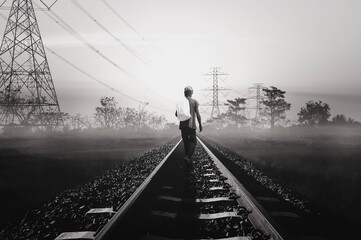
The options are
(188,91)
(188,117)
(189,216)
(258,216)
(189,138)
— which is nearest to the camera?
(258,216)

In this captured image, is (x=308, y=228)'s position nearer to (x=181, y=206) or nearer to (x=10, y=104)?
(x=181, y=206)

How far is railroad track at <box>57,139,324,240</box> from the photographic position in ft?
9.84

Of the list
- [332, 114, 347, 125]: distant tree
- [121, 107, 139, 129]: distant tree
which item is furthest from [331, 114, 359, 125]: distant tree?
[121, 107, 139, 129]: distant tree

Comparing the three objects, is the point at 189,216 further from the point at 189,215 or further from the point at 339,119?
the point at 339,119

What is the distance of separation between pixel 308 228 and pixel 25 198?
16.3 feet

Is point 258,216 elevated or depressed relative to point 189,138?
depressed

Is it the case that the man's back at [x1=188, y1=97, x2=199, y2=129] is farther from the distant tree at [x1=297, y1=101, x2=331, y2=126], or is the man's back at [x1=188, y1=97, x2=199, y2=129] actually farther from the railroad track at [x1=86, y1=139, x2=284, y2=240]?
the distant tree at [x1=297, y1=101, x2=331, y2=126]

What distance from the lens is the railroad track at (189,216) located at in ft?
9.84

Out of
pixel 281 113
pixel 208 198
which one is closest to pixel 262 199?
pixel 208 198

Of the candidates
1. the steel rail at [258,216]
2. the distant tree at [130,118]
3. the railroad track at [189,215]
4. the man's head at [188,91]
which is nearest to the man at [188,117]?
the man's head at [188,91]

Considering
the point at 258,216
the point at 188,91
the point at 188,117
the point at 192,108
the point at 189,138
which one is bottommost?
the point at 258,216

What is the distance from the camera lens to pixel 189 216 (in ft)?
12.1

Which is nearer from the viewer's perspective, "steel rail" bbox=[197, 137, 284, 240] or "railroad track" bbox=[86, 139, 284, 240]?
"steel rail" bbox=[197, 137, 284, 240]

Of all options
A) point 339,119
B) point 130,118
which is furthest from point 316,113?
point 130,118
